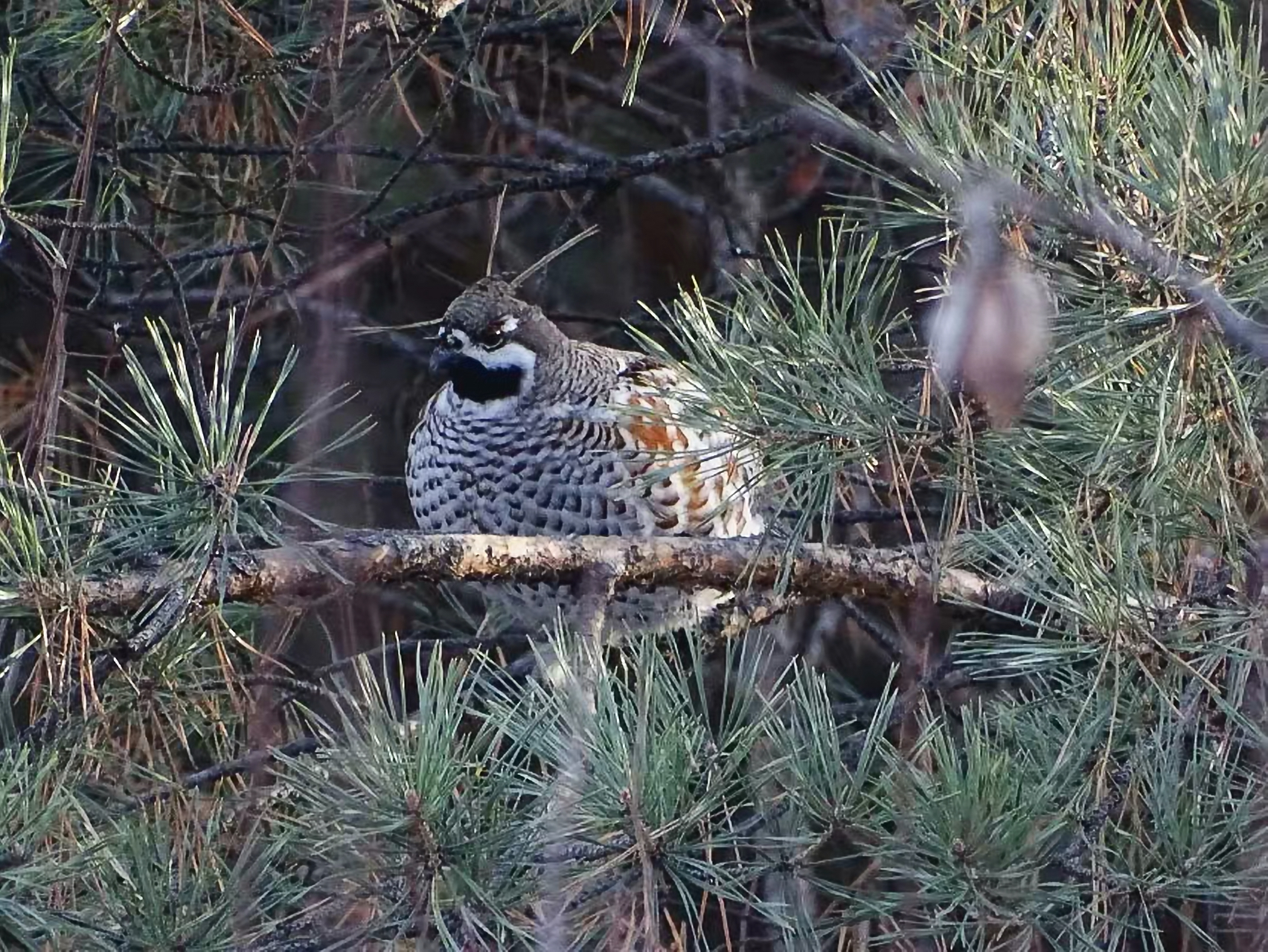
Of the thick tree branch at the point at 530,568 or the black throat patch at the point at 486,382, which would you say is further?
the black throat patch at the point at 486,382

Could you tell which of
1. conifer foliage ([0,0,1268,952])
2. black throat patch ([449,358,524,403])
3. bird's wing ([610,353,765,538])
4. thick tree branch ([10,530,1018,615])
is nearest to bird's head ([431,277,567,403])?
black throat patch ([449,358,524,403])

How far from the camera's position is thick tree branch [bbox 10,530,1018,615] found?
1914 mm

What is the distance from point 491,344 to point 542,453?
9.2 inches

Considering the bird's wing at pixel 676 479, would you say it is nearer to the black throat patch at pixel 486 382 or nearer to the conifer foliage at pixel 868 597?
the black throat patch at pixel 486 382

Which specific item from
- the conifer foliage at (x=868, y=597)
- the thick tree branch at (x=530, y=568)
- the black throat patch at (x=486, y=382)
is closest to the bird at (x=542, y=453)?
the black throat patch at (x=486, y=382)

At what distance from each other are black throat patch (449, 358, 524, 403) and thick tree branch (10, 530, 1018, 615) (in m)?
0.98

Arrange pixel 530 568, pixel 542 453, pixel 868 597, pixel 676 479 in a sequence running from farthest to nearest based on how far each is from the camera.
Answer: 1. pixel 542 453
2. pixel 676 479
3. pixel 868 597
4. pixel 530 568

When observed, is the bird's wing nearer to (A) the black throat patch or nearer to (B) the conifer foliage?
(A) the black throat patch

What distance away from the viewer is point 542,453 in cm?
327

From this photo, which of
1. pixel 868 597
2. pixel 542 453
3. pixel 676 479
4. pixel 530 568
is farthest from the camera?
pixel 542 453

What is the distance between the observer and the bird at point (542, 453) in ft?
10.4

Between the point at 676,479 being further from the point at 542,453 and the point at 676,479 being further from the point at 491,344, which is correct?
the point at 491,344

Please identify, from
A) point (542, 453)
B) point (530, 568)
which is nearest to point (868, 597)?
point (530, 568)

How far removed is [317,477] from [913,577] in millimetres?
962
